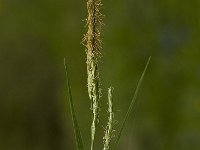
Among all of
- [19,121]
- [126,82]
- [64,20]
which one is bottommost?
[19,121]

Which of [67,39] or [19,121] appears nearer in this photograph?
[67,39]

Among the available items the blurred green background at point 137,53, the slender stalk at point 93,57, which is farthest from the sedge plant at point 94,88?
the blurred green background at point 137,53

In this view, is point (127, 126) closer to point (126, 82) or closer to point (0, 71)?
point (126, 82)

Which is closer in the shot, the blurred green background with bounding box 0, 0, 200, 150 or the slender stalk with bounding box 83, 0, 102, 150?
the slender stalk with bounding box 83, 0, 102, 150

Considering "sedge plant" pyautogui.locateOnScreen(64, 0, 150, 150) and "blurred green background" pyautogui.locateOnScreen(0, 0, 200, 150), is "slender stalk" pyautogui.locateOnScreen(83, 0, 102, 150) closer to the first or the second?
"sedge plant" pyautogui.locateOnScreen(64, 0, 150, 150)

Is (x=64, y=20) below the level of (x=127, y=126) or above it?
above

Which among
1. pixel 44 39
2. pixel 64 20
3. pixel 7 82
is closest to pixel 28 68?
pixel 7 82

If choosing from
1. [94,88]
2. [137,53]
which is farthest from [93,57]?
[137,53]

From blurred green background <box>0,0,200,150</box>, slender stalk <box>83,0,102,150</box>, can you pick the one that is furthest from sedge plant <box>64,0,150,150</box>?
blurred green background <box>0,0,200,150</box>

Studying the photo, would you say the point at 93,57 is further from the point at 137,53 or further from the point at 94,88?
the point at 137,53
